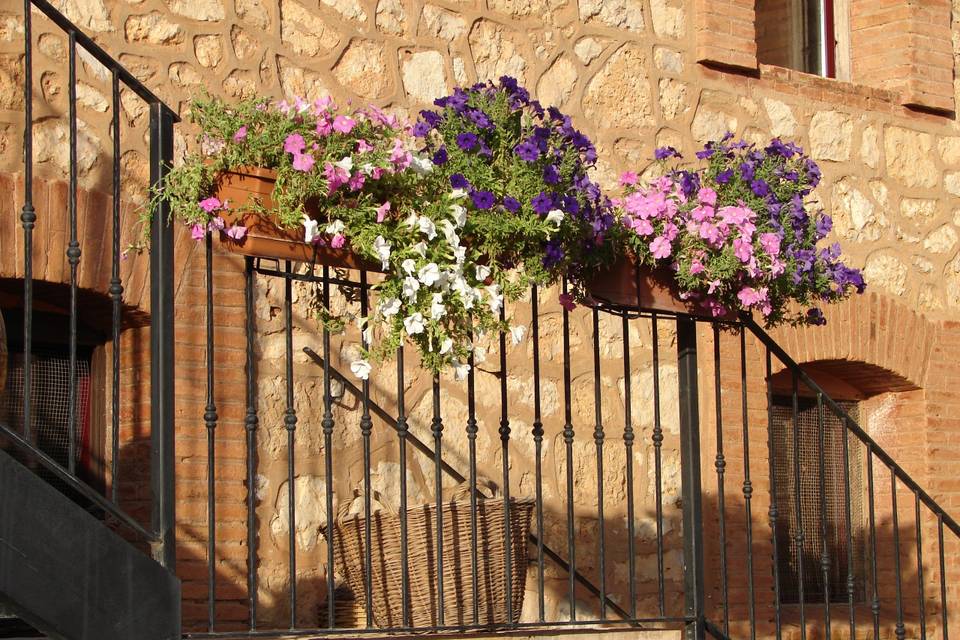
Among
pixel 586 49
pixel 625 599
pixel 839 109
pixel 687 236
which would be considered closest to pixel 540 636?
pixel 687 236

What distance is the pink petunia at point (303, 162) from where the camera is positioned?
12.3 feet

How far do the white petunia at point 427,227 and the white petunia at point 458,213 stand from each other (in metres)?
0.08

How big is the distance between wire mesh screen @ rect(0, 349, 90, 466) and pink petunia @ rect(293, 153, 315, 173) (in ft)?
5.95

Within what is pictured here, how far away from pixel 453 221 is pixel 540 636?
132 cm

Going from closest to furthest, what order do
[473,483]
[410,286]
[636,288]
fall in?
[410,286], [473,483], [636,288]

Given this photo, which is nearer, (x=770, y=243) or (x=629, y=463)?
(x=770, y=243)

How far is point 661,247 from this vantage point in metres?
4.44

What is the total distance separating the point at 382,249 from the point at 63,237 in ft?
5.22

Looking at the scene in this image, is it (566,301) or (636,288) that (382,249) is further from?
(636,288)

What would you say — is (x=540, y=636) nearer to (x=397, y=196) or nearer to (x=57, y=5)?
(x=397, y=196)

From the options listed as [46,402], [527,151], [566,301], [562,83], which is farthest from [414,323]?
[562,83]

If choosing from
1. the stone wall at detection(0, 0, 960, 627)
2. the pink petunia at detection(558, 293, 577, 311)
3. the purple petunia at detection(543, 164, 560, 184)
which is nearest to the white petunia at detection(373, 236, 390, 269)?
the purple petunia at detection(543, 164, 560, 184)

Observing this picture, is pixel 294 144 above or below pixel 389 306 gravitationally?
above

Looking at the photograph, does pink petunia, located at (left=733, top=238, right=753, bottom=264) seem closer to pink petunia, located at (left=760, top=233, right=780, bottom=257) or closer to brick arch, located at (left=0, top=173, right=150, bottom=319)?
pink petunia, located at (left=760, top=233, right=780, bottom=257)
